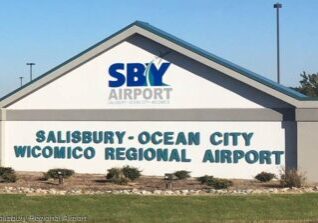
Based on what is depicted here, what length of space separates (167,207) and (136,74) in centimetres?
1054

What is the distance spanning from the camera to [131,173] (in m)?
22.7

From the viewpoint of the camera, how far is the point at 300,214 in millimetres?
14469

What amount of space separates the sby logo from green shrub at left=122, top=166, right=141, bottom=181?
13.1 feet

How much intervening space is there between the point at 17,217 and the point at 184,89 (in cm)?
1190

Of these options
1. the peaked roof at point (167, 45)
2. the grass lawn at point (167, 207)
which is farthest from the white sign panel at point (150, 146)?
the grass lawn at point (167, 207)

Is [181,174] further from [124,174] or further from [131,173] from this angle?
[124,174]

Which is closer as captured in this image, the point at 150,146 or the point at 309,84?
the point at 150,146

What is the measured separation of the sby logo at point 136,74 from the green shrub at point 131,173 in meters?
3.99

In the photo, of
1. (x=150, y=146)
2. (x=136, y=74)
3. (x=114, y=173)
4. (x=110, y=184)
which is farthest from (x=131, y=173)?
(x=136, y=74)

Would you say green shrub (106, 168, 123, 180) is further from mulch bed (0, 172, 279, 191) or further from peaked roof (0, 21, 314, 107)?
peaked roof (0, 21, 314, 107)

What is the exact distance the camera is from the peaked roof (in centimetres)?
2286

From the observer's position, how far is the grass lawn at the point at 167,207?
14.1 metres

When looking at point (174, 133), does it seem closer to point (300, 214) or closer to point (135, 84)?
point (135, 84)

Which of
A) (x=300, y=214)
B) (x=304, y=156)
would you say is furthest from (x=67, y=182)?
(x=300, y=214)
